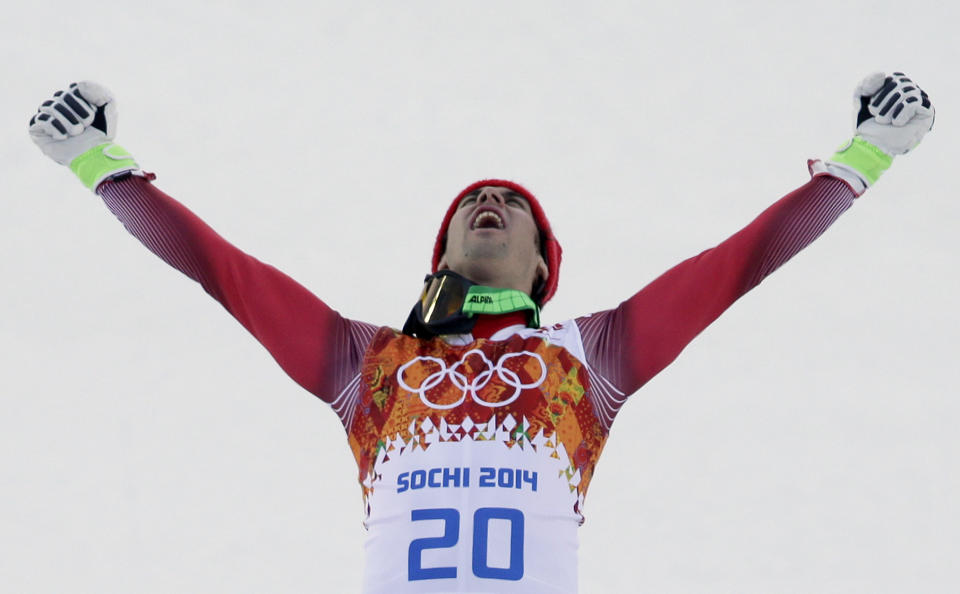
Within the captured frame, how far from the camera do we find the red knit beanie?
5.81 m

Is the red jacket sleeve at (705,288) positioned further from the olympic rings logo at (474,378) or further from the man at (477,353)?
the olympic rings logo at (474,378)

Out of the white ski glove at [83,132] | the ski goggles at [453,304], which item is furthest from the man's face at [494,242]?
the white ski glove at [83,132]

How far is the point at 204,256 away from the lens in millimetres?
4988

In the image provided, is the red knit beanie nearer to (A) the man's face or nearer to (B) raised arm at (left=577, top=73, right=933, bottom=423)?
(A) the man's face

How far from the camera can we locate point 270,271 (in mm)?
5074

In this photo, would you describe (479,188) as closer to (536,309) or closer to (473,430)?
(536,309)

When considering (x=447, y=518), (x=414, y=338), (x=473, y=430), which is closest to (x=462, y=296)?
(x=414, y=338)

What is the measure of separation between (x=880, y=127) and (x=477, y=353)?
1.81 metres

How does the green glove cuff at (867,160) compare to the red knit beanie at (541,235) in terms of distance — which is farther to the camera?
the red knit beanie at (541,235)

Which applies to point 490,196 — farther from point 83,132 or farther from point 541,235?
point 83,132

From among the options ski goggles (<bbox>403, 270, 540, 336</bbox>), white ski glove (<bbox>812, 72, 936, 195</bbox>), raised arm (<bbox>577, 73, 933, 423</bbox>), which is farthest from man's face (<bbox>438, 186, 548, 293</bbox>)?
white ski glove (<bbox>812, 72, 936, 195</bbox>)

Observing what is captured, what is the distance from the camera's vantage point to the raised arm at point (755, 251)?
4.82 metres

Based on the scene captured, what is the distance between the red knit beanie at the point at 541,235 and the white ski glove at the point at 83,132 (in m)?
1.48

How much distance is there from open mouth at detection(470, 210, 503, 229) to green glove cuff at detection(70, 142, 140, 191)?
57.4 inches
